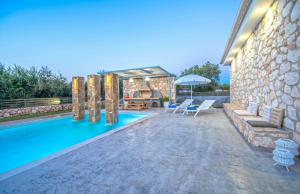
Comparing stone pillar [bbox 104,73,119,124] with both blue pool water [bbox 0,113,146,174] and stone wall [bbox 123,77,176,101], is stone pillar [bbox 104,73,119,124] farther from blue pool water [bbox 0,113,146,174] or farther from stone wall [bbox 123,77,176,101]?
stone wall [bbox 123,77,176,101]

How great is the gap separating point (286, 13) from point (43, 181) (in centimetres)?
553

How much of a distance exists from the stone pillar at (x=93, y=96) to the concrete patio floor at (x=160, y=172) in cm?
436

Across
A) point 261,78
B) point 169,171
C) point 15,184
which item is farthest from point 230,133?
point 15,184

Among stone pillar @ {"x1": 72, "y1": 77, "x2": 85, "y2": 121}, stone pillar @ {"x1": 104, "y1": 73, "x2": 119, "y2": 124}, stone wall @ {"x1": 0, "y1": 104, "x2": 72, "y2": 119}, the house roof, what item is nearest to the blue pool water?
stone pillar @ {"x1": 104, "y1": 73, "x2": 119, "y2": 124}

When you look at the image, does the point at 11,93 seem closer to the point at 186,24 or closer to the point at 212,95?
the point at 212,95

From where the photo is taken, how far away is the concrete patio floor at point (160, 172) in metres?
1.84

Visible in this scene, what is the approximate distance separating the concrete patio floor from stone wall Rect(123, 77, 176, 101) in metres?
9.85

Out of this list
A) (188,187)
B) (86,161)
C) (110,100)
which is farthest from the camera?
(110,100)

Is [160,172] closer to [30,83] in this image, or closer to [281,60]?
[281,60]

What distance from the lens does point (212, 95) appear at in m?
12.8

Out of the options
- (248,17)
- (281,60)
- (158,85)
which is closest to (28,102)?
(158,85)

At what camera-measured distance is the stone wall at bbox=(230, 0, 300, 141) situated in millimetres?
2836

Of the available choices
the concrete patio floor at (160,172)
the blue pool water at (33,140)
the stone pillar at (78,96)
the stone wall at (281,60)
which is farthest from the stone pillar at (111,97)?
the stone wall at (281,60)

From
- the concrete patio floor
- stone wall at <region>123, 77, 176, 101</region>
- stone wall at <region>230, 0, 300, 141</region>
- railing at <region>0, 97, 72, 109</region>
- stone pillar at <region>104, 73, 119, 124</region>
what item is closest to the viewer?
the concrete patio floor
